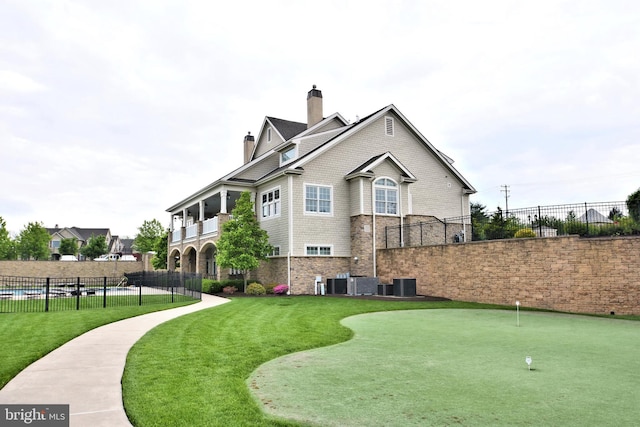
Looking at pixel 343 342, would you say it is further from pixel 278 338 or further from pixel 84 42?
pixel 84 42

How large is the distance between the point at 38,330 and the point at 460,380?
933 centimetres

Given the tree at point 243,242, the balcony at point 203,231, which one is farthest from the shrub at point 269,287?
the balcony at point 203,231

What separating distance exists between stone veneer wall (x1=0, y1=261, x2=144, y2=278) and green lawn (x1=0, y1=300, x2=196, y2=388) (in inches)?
1209

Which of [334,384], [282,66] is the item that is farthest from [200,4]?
[334,384]

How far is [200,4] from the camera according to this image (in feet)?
43.2

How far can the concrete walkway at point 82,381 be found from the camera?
4.74 metres

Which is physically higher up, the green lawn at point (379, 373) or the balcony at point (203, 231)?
the balcony at point (203, 231)

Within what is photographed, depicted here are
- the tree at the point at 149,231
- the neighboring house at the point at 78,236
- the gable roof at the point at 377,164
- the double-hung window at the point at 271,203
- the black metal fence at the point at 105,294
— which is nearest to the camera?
the black metal fence at the point at 105,294

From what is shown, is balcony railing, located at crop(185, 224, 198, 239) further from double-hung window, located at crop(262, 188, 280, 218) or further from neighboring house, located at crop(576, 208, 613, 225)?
neighboring house, located at crop(576, 208, 613, 225)

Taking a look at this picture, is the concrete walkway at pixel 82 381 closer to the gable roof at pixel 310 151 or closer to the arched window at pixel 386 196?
the gable roof at pixel 310 151

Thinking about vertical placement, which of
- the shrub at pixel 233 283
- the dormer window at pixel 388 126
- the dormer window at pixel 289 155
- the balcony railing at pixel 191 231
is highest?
the dormer window at pixel 388 126

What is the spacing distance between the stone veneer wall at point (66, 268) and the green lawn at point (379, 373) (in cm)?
3503

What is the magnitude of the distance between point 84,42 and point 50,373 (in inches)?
472

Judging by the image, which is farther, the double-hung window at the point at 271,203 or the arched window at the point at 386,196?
the double-hung window at the point at 271,203
